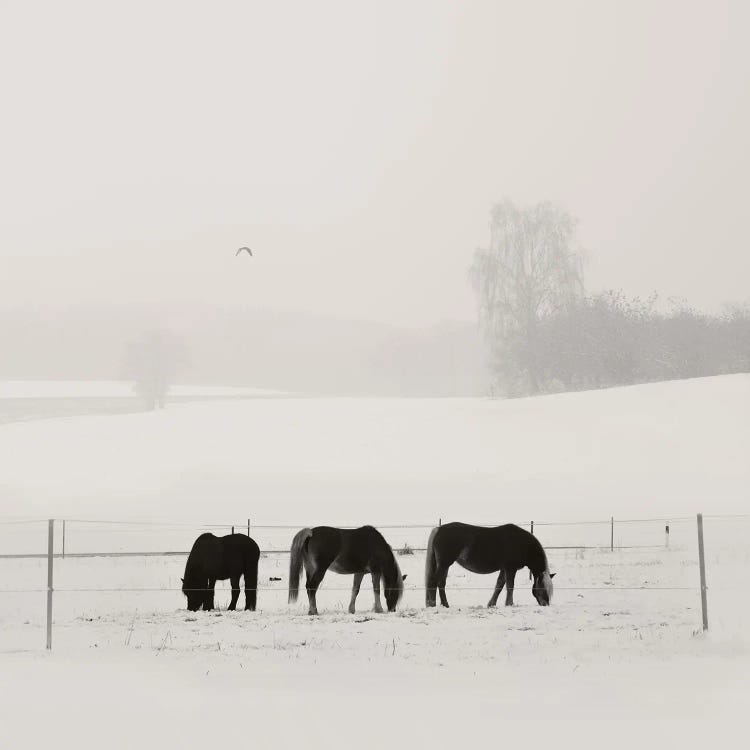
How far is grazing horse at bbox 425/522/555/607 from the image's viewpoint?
17078 mm

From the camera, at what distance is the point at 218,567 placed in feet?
56.2

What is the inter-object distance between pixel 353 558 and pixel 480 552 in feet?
7.02

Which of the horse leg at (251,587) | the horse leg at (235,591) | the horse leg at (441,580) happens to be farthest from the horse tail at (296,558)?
the horse leg at (441,580)

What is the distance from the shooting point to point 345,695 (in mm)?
11070

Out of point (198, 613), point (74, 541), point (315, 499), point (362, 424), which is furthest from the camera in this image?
point (362, 424)

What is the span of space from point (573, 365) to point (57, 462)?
31106 millimetres

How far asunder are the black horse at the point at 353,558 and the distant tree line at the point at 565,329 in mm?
49164

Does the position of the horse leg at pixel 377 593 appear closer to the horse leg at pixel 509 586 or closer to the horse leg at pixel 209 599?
the horse leg at pixel 509 586

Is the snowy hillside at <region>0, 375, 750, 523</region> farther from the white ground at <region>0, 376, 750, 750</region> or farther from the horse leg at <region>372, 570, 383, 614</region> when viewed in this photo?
the horse leg at <region>372, 570, 383, 614</region>

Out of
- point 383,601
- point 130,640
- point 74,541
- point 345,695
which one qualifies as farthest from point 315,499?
point 345,695

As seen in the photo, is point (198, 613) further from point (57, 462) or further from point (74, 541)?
point (57, 462)

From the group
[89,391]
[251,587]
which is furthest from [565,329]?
[89,391]

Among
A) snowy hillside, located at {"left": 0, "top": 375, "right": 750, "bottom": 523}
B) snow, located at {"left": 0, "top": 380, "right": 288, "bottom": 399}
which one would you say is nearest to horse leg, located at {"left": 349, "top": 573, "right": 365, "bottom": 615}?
snowy hillside, located at {"left": 0, "top": 375, "right": 750, "bottom": 523}

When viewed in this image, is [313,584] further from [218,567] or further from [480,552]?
[480,552]
